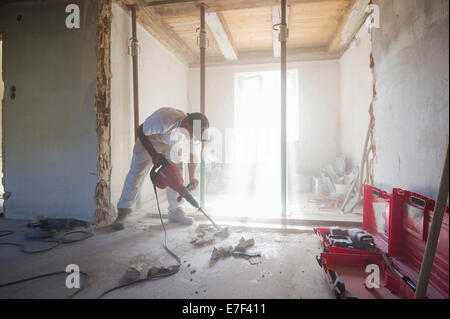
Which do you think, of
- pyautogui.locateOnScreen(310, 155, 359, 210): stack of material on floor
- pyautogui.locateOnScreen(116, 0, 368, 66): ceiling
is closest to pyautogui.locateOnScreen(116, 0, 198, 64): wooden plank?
pyautogui.locateOnScreen(116, 0, 368, 66): ceiling

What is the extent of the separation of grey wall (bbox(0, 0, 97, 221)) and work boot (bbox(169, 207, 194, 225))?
880 mm

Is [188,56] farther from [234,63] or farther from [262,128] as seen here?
[262,128]

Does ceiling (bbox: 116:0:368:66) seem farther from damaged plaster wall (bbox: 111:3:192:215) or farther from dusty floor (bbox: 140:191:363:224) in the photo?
dusty floor (bbox: 140:191:363:224)

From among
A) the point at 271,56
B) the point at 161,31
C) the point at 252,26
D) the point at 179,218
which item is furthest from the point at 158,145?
the point at 271,56

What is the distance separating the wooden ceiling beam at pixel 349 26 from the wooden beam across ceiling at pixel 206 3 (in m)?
0.84

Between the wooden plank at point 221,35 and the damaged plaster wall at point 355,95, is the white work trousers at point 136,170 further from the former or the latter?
the damaged plaster wall at point 355,95

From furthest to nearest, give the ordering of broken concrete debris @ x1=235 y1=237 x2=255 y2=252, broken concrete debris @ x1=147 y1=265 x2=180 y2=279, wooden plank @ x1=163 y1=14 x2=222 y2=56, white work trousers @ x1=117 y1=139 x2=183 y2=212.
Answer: wooden plank @ x1=163 y1=14 x2=222 y2=56, white work trousers @ x1=117 y1=139 x2=183 y2=212, broken concrete debris @ x1=235 y1=237 x2=255 y2=252, broken concrete debris @ x1=147 y1=265 x2=180 y2=279

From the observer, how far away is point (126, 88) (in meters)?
2.96

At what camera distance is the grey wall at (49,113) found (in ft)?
8.39

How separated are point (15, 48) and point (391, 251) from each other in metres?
4.26

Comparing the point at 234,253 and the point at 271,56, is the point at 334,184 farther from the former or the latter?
the point at 271,56

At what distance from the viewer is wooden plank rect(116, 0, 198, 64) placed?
3009mm
